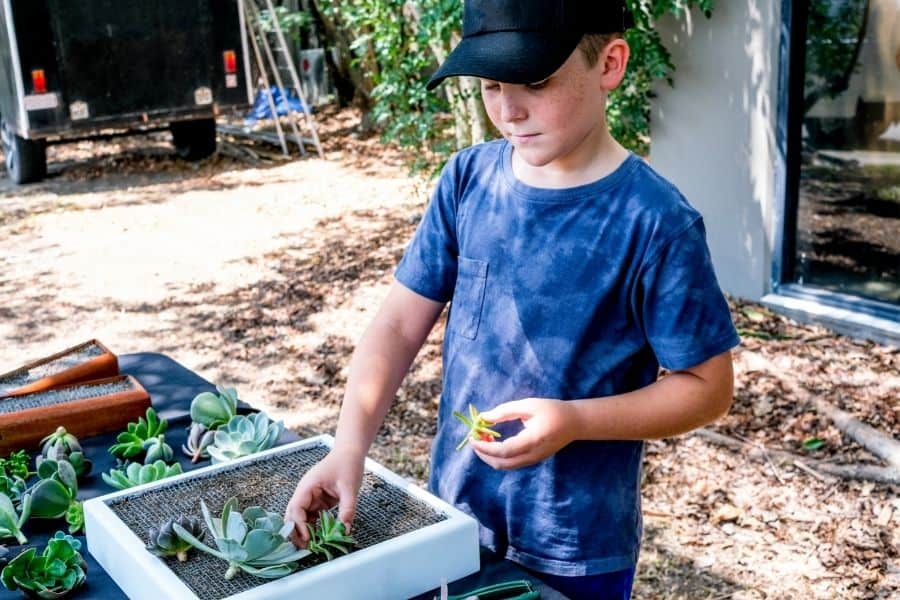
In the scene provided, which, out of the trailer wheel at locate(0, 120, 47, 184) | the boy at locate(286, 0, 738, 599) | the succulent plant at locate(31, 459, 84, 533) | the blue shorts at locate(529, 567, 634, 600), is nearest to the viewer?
the boy at locate(286, 0, 738, 599)

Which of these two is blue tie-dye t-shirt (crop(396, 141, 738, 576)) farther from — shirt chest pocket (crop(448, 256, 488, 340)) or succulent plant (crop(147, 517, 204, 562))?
succulent plant (crop(147, 517, 204, 562))

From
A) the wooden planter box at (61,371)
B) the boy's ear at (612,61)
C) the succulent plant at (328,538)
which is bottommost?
the wooden planter box at (61,371)

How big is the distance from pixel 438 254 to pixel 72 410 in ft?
3.16

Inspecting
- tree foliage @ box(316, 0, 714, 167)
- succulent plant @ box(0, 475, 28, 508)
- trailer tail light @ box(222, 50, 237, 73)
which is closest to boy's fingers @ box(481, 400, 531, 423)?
succulent plant @ box(0, 475, 28, 508)

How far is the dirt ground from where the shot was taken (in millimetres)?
3564

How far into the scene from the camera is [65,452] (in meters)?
2.04

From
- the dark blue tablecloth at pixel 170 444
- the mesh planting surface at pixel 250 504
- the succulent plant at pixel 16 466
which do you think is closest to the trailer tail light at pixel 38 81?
the dark blue tablecloth at pixel 170 444

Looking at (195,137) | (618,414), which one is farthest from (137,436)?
(195,137)

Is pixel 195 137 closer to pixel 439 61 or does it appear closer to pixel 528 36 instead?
pixel 439 61

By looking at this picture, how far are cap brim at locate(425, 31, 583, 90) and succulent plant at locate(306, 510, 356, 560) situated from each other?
69 centimetres

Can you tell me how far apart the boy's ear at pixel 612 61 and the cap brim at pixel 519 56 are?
0.25 ft

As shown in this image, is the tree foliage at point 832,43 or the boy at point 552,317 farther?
the tree foliage at point 832,43

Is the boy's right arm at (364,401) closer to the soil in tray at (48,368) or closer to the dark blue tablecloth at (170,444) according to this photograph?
the dark blue tablecloth at (170,444)

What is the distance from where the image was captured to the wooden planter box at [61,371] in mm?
2340
